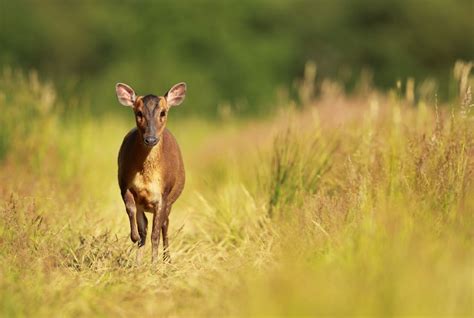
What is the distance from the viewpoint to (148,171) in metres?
7.05

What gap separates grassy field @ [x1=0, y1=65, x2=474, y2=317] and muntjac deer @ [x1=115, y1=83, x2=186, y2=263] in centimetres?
25

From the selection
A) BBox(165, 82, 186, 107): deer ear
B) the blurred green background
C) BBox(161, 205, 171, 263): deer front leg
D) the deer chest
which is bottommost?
BBox(161, 205, 171, 263): deer front leg

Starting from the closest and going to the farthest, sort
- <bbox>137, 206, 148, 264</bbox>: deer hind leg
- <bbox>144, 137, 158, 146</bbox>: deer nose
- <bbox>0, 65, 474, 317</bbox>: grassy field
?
<bbox>0, 65, 474, 317</bbox>: grassy field
<bbox>144, 137, 158, 146</bbox>: deer nose
<bbox>137, 206, 148, 264</bbox>: deer hind leg

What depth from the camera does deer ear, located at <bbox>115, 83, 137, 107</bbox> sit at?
7320mm

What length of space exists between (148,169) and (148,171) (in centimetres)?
2

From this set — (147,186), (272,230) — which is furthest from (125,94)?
(272,230)

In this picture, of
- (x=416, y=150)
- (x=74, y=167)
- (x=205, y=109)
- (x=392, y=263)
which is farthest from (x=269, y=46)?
(x=392, y=263)

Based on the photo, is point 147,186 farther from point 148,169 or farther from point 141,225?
point 141,225

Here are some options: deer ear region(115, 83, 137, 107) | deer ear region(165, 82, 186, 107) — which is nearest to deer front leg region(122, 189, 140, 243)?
deer ear region(115, 83, 137, 107)

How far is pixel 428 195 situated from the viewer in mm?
6562

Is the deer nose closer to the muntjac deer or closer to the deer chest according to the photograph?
the muntjac deer

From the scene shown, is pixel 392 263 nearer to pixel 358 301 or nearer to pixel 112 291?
pixel 358 301

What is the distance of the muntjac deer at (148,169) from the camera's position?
6.96 metres

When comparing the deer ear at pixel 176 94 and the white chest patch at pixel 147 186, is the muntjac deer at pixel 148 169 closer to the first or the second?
the white chest patch at pixel 147 186
